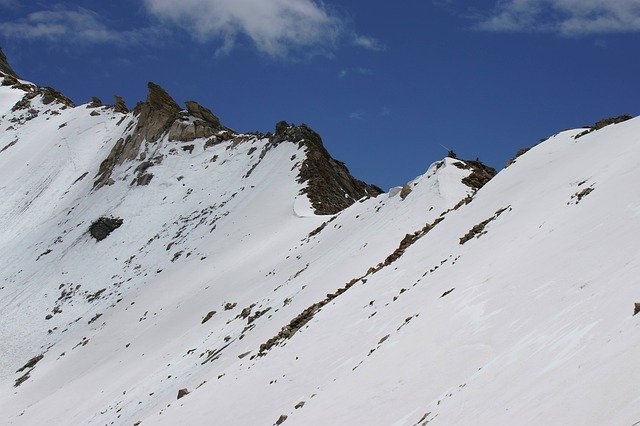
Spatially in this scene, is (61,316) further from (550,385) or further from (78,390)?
(550,385)

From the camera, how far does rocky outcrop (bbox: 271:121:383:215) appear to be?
145ft

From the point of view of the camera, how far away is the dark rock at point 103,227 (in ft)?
173

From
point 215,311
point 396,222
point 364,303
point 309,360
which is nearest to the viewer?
point 309,360

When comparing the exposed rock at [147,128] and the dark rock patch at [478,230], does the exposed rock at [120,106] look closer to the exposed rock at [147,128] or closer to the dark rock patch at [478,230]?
the exposed rock at [147,128]

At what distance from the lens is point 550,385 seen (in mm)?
7871

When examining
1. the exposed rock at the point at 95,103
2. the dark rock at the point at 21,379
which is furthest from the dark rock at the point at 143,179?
the exposed rock at the point at 95,103

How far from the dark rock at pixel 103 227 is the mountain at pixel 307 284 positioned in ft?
0.39

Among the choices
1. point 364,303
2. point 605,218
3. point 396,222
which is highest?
point 396,222

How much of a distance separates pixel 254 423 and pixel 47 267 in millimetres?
40740

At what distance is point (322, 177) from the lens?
1850 inches

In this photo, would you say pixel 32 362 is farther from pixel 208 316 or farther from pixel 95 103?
pixel 95 103

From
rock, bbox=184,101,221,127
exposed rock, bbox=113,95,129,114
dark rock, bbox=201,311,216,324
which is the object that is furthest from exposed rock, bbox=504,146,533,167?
exposed rock, bbox=113,95,129,114

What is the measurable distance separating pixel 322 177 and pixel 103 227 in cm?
1896

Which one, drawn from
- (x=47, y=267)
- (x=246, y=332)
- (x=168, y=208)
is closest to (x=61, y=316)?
(x=47, y=267)
